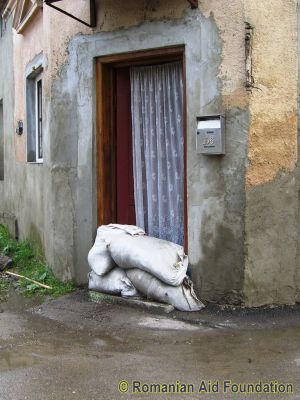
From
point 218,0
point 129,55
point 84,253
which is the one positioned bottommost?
point 84,253

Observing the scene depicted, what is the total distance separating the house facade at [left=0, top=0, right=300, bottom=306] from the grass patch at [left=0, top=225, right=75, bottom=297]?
180 mm

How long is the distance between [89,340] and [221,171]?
2127 mm

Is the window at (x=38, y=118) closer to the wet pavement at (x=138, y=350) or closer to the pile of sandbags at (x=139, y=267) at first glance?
the pile of sandbags at (x=139, y=267)

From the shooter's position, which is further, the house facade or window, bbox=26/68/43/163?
window, bbox=26/68/43/163

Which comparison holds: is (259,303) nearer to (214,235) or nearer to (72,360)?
(214,235)

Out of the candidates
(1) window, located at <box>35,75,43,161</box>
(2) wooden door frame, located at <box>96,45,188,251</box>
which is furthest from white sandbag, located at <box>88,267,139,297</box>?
(1) window, located at <box>35,75,43,161</box>

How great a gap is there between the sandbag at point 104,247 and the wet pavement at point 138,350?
0.40 metres

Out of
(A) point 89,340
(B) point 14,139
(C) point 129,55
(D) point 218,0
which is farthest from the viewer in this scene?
(B) point 14,139

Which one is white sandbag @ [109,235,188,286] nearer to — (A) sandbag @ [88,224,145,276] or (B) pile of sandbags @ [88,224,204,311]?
(B) pile of sandbags @ [88,224,204,311]

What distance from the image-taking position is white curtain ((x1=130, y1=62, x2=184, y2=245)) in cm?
630

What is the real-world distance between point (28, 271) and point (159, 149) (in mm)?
2640

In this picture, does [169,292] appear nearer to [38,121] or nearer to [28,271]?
[28,271]

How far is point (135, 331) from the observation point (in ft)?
17.1

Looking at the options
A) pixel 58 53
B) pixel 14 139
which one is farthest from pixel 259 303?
pixel 14 139
